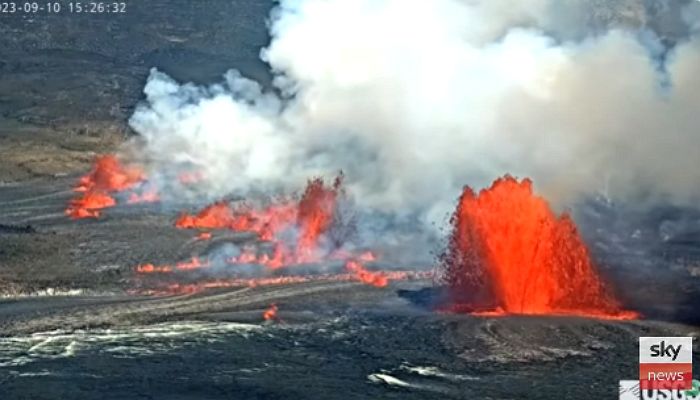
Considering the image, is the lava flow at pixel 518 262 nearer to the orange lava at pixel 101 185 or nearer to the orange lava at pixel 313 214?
the orange lava at pixel 313 214

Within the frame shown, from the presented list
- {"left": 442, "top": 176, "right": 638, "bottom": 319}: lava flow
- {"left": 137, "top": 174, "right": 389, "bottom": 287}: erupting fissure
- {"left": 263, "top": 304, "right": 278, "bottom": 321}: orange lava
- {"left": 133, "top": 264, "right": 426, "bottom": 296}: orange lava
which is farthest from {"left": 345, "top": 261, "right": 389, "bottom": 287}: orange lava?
{"left": 263, "top": 304, "right": 278, "bottom": 321}: orange lava

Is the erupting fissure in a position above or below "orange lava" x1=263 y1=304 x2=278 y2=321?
above

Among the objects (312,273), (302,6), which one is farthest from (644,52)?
(312,273)

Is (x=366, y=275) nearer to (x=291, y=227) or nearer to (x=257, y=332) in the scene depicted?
(x=291, y=227)

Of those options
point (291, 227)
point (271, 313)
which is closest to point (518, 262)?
point (271, 313)

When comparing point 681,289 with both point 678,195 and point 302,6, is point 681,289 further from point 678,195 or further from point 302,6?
point 302,6

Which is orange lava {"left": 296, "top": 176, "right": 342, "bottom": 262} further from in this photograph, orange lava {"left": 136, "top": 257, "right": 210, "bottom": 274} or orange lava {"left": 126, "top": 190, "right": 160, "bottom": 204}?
orange lava {"left": 126, "top": 190, "right": 160, "bottom": 204}
